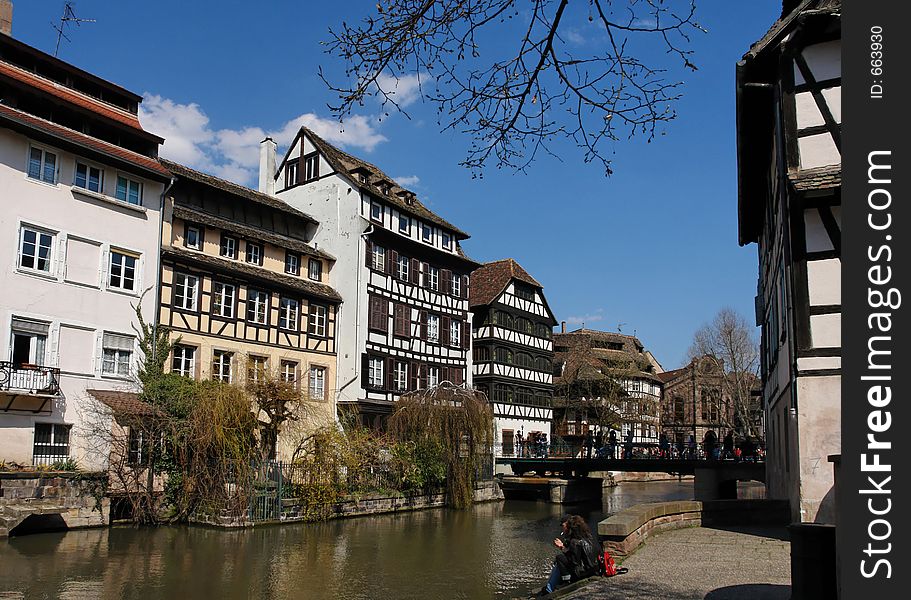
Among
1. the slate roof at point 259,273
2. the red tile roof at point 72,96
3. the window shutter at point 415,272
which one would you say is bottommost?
the slate roof at point 259,273

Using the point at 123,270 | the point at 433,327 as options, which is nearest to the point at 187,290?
the point at 123,270

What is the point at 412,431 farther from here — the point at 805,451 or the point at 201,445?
the point at 805,451

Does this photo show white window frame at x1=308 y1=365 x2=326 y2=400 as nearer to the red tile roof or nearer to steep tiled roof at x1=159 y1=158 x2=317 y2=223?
steep tiled roof at x1=159 y1=158 x2=317 y2=223

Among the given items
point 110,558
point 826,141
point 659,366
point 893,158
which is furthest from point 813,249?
point 659,366

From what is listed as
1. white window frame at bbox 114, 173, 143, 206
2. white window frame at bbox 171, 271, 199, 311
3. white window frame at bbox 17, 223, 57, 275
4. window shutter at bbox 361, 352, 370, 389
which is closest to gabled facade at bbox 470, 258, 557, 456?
window shutter at bbox 361, 352, 370, 389

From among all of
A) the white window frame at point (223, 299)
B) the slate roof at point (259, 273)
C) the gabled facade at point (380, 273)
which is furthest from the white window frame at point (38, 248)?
the gabled facade at point (380, 273)

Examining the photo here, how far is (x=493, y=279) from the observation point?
54750 millimetres

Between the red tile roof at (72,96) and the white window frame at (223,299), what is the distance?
5694 mm

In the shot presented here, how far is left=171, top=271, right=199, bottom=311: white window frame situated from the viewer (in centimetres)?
3042

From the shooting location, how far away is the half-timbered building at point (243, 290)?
3080cm

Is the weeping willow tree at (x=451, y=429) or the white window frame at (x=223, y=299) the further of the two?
the weeping willow tree at (x=451, y=429)

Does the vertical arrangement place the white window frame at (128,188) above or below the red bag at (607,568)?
above

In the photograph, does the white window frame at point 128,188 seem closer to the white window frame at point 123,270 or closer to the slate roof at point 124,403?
the white window frame at point 123,270

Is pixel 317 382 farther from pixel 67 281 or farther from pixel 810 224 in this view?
pixel 810 224
